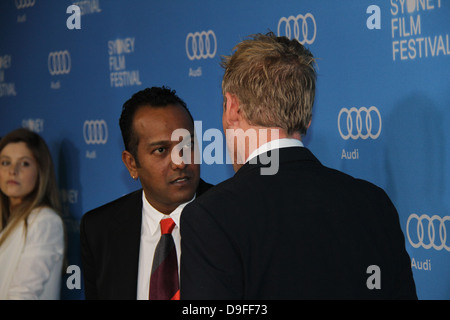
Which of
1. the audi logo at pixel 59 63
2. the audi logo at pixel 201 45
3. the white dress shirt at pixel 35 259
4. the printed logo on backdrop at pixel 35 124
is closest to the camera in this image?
the audi logo at pixel 201 45

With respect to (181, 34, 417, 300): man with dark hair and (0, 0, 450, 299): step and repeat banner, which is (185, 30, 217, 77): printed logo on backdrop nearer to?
(0, 0, 450, 299): step and repeat banner

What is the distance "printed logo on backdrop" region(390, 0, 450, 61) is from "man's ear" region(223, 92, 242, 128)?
2.63 ft

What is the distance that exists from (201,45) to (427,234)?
3.99 feet

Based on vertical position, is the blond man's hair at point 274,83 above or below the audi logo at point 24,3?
below

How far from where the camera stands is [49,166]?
112 inches

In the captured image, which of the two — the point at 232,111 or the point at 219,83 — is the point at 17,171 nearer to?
the point at 219,83

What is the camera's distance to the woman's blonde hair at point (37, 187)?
9.09 ft

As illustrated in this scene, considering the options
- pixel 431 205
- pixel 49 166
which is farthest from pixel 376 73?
pixel 49 166

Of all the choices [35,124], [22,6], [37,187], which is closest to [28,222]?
[37,187]

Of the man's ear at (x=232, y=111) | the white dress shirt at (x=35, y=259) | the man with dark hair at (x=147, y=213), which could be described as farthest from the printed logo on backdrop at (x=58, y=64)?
the man's ear at (x=232, y=111)

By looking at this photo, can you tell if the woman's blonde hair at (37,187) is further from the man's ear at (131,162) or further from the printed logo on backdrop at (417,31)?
the printed logo on backdrop at (417,31)

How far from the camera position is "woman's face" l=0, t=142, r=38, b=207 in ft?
9.18

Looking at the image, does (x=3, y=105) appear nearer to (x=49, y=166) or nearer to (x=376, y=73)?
(x=49, y=166)

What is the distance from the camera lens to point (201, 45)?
2426mm
